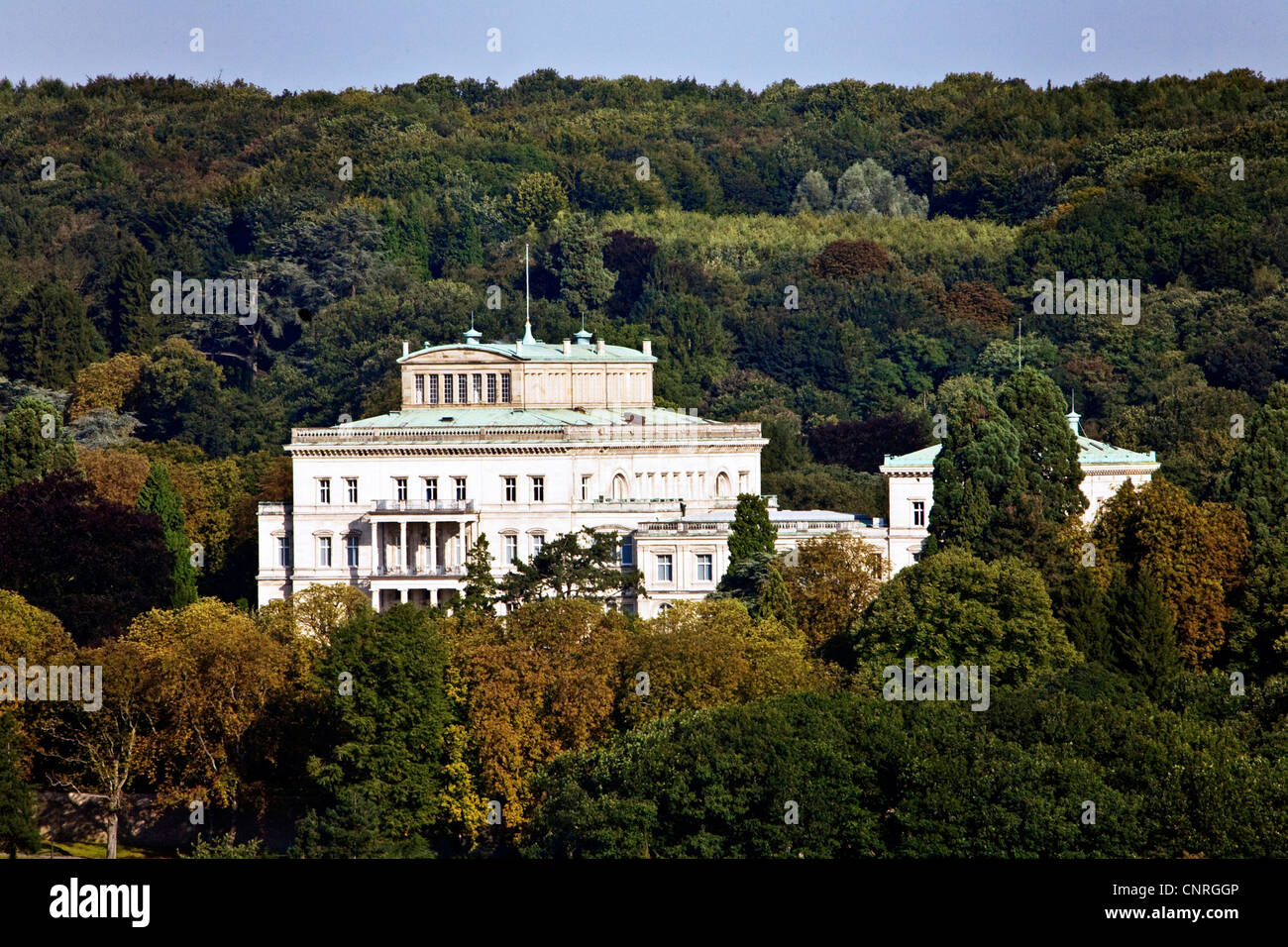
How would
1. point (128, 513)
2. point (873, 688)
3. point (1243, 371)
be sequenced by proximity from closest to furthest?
point (873, 688) → point (128, 513) → point (1243, 371)

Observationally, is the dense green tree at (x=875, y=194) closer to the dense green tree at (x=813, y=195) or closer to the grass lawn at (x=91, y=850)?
the dense green tree at (x=813, y=195)

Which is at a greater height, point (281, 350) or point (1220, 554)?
point (281, 350)

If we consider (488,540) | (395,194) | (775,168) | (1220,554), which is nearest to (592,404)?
(488,540)

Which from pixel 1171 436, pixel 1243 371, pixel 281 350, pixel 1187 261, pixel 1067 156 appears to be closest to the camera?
pixel 1171 436

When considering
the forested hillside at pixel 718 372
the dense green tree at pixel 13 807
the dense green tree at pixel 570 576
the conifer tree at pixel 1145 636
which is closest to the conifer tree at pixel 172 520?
the forested hillside at pixel 718 372

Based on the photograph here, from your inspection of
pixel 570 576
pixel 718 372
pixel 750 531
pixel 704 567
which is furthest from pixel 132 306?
pixel 750 531

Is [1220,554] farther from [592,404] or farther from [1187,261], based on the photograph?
[1187,261]
